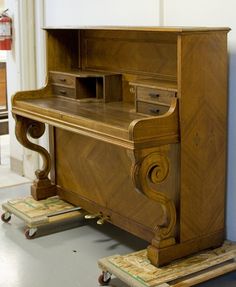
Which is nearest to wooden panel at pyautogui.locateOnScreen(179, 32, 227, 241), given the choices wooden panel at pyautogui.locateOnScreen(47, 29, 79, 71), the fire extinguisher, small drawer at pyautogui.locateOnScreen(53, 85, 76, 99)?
small drawer at pyautogui.locateOnScreen(53, 85, 76, 99)

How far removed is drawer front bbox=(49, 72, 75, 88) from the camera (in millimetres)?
3685

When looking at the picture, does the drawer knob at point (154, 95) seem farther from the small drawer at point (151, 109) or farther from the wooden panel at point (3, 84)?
the wooden panel at point (3, 84)

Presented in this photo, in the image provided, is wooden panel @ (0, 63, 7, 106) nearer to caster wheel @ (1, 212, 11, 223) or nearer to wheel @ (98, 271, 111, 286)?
caster wheel @ (1, 212, 11, 223)

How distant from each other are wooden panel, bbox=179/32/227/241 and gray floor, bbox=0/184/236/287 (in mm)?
376

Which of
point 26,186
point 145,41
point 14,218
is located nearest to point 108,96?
point 145,41

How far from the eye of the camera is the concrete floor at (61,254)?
3086 mm

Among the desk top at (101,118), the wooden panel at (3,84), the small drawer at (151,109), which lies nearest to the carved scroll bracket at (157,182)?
the desk top at (101,118)

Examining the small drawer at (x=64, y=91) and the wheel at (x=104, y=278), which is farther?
the small drawer at (x=64, y=91)

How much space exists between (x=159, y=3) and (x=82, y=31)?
2.33ft

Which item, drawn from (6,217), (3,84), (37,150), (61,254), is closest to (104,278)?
(61,254)

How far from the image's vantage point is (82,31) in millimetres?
3959

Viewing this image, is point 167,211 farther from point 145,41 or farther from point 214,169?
point 145,41

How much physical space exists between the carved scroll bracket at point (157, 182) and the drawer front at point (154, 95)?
309 mm

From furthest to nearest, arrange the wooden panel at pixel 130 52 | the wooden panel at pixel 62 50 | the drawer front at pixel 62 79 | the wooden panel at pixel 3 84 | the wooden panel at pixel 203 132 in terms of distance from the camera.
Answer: the wooden panel at pixel 3 84 < the wooden panel at pixel 62 50 < the drawer front at pixel 62 79 < the wooden panel at pixel 130 52 < the wooden panel at pixel 203 132
